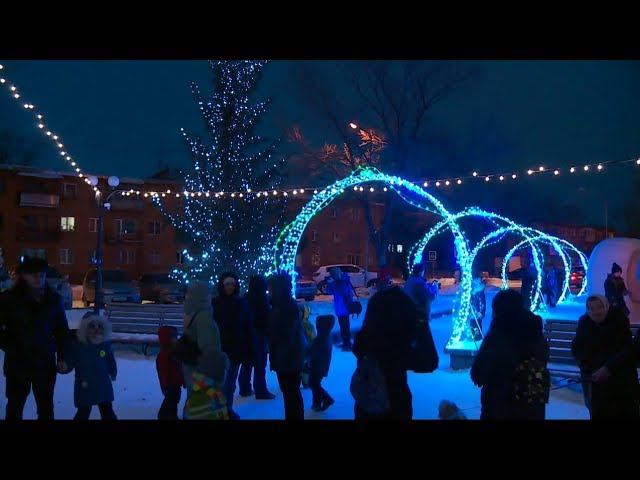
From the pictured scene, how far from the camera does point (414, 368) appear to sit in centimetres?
506

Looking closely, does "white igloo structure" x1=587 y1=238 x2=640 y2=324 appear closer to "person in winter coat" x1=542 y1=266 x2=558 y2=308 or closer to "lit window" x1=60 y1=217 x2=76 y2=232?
"person in winter coat" x1=542 y1=266 x2=558 y2=308

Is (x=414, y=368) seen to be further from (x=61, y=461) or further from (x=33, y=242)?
(x=33, y=242)

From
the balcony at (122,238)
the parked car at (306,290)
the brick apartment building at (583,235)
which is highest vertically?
the brick apartment building at (583,235)

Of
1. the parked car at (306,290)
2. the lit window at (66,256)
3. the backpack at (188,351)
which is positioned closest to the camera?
the backpack at (188,351)

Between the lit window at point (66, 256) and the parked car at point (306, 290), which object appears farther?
the lit window at point (66, 256)

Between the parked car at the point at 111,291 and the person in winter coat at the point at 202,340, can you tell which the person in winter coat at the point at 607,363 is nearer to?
the person in winter coat at the point at 202,340

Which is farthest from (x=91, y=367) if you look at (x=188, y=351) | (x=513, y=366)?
(x=513, y=366)

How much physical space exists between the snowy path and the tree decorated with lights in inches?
406

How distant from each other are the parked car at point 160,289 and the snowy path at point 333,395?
51.3ft

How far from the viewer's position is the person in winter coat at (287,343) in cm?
609

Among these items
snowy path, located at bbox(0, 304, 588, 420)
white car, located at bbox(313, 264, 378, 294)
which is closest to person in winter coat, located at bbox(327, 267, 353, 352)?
snowy path, located at bbox(0, 304, 588, 420)

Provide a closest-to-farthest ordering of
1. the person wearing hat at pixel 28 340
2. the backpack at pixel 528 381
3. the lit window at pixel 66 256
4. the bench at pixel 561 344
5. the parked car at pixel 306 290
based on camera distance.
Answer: the backpack at pixel 528 381, the person wearing hat at pixel 28 340, the bench at pixel 561 344, the parked car at pixel 306 290, the lit window at pixel 66 256

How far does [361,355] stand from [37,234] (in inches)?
1600

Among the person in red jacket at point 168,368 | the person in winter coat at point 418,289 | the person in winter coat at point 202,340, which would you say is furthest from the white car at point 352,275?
the person in winter coat at point 202,340
